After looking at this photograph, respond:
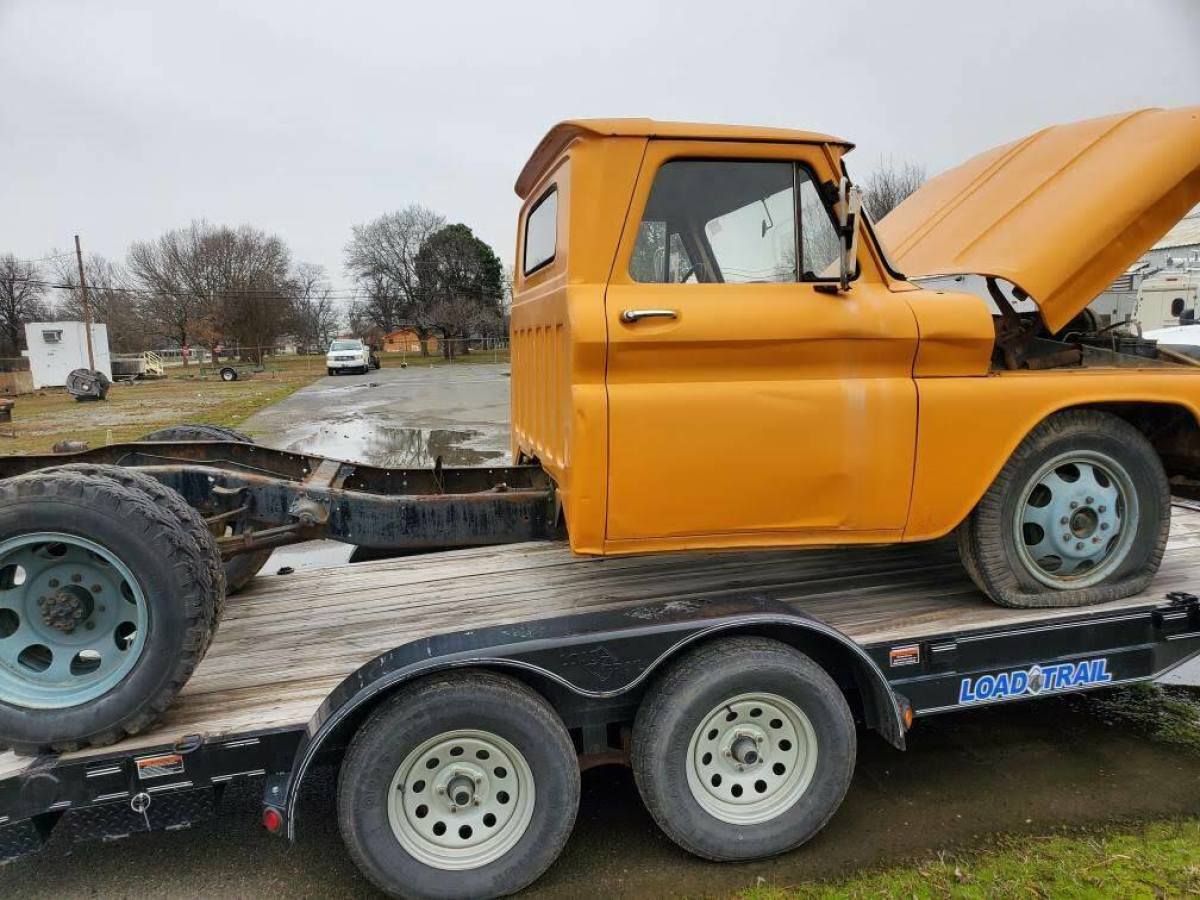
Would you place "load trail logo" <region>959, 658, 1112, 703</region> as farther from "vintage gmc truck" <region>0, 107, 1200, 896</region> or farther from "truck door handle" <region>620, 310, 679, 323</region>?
"truck door handle" <region>620, 310, 679, 323</region>

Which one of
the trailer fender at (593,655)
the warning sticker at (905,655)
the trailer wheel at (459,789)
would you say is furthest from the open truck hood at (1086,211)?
the trailer wheel at (459,789)

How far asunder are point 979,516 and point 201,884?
3.31 meters

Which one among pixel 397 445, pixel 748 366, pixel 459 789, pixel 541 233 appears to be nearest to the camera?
pixel 459 789

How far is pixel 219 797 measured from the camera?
2.70 metres

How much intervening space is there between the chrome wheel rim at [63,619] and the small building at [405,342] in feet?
193

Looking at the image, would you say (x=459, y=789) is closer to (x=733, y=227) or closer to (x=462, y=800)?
(x=462, y=800)

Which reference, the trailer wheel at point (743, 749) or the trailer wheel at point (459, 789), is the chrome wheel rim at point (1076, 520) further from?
the trailer wheel at point (459, 789)

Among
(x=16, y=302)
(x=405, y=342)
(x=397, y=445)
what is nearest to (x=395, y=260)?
(x=405, y=342)

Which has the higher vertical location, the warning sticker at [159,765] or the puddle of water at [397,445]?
the warning sticker at [159,765]

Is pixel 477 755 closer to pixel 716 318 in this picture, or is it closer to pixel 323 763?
pixel 323 763

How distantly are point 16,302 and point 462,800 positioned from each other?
68434 millimetres

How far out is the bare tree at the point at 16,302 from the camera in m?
55.5

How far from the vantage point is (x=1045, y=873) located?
2824mm

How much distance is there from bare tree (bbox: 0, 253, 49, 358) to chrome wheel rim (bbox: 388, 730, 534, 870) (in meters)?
63.4
